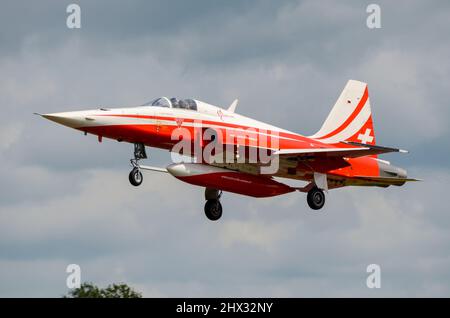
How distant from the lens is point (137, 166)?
3934 cm

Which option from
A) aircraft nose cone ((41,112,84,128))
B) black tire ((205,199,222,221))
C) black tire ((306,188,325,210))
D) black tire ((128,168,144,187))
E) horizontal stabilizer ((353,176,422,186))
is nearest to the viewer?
Answer: aircraft nose cone ((41,112,84,128))

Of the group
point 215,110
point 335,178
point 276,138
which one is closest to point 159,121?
point 215,110

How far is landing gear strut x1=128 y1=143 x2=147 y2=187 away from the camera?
3884 cm

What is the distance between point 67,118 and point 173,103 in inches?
180

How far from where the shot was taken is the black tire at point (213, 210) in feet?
149

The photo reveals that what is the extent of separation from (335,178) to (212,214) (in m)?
5.21

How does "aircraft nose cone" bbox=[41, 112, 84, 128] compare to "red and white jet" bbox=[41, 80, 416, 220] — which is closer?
"aircraft nose cone" bbox=[41, 112, 84, 128]

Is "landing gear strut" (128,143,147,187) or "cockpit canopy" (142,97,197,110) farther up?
"cockpit canopy" (142,97,197,110)

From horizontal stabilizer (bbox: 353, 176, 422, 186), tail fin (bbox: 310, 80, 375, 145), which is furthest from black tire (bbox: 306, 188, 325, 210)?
tail fin (bbox: 310, 80, 375, 145)

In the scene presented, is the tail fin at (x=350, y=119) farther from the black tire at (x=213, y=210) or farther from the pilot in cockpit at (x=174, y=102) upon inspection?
the pilot in cockpit at (x=174, y=102)

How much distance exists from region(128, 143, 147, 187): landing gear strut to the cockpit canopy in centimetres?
166

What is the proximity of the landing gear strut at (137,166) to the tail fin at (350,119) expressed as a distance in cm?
907

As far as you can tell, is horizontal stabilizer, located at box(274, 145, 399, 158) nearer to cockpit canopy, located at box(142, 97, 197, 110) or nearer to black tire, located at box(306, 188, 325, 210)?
black tire, located at box(306, 188, 325, 210)
